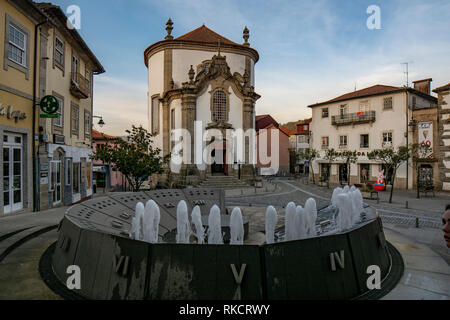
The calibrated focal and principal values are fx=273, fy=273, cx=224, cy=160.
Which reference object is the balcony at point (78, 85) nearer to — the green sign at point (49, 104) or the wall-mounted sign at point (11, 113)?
the green sign at point (49, 104)

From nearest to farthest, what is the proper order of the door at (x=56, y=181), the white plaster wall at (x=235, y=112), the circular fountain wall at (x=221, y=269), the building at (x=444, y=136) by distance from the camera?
1. the circular fountain wall at (x=221, y=269)
2. the door at (x=56, y=181)
3. the building at (x=444, y=136)
4. the white plaster wall at (x=235, y=112)

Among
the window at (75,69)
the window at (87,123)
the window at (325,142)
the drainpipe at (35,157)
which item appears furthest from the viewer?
the window at (325,142)

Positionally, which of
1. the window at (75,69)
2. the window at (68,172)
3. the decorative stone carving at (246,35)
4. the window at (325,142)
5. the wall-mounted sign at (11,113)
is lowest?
the window at (68,172)

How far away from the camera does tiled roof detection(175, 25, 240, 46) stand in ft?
114

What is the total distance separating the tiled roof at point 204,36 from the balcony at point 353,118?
52.2 feet

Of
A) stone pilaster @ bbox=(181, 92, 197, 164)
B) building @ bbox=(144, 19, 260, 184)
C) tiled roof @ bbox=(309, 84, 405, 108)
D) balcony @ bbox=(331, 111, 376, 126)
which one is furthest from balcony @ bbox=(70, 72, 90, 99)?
tiled roof @ bbox=(309, 84, 405, 108)

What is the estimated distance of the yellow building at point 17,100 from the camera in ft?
35.9

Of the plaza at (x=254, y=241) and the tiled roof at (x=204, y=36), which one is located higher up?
the tiled roof at (x=204, y=36)

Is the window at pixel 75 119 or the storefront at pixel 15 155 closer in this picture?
the storefront at pixel 15 155

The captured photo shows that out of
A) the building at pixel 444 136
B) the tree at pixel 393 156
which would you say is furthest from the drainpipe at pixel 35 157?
the building at pixel 444 136

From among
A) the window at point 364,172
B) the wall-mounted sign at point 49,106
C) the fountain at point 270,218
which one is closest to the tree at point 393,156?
the window at point 364,172
